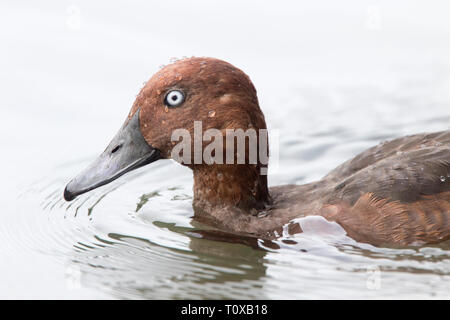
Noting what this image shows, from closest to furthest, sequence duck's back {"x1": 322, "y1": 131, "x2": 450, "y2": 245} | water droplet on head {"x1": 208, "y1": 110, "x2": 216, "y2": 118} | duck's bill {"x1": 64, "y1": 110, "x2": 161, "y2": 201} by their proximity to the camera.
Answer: duck's back {"x1": 322, "y1": 131, "x2": 450, "y2": 245}, water droplet on head {"x1": 208, "y1": 110, "x2": 216, "y2": 118}, duck's bill {"x1": 64, "y1": 110, "x2": 161, "y2": 201}

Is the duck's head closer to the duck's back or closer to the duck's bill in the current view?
the duck's bill

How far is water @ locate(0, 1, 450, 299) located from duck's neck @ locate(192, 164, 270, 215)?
28 cm

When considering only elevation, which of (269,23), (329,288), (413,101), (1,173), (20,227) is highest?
(269,23)

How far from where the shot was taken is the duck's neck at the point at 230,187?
734 centimetres

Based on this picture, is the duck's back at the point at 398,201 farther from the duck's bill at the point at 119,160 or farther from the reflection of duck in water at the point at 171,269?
the duck's bill at the point at 119,160

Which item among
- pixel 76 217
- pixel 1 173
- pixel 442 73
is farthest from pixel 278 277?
pixel 442 73

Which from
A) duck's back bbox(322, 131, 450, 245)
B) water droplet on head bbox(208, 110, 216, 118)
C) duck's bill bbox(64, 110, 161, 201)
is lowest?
duck's back bbox(322, 131, 450, 245)

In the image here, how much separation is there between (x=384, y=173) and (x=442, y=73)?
197 inches

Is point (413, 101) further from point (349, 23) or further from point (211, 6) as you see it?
point (211, 6)

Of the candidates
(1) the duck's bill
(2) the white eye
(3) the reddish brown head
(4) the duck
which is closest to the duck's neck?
(4) the duck

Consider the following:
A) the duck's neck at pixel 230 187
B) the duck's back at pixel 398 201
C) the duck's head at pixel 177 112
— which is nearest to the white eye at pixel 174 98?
the duck's head at pixel 177 112

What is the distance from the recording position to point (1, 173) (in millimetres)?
9172

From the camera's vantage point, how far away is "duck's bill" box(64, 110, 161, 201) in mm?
7293

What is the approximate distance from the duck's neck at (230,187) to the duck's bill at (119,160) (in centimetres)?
49
